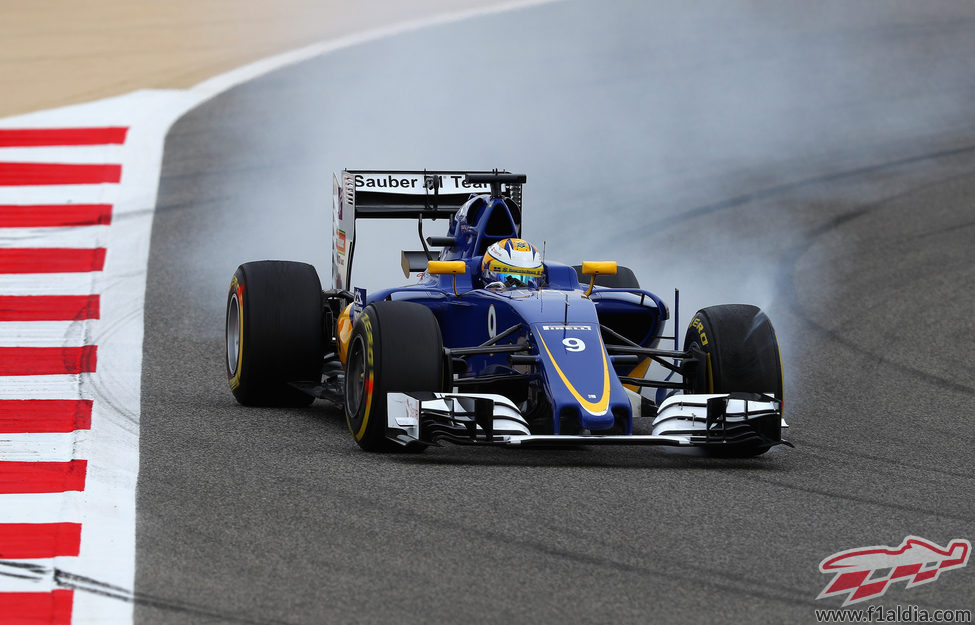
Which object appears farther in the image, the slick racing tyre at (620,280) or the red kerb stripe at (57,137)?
the red kerb stripe at (57,137)

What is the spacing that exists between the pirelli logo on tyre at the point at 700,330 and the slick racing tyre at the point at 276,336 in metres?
2.71

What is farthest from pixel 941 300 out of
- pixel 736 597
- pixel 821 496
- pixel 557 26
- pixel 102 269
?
pixel 557 26

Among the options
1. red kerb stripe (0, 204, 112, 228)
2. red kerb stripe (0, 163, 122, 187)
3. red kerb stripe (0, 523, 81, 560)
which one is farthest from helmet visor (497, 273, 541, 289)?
red kerb stripe (0, 163, 122, 187)

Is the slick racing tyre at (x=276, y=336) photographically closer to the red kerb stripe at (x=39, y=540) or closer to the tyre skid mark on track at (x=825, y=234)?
the red kerb stripe at (x=39, y=540)

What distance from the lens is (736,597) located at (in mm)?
6070

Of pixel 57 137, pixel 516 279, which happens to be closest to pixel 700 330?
pixel 516 279

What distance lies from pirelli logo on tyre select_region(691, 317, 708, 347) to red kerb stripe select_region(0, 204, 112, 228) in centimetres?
859

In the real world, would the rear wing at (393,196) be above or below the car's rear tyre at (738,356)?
above

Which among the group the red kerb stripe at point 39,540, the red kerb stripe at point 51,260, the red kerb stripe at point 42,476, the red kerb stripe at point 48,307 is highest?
the red kerb stripe at point 51,260

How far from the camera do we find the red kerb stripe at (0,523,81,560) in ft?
21.1

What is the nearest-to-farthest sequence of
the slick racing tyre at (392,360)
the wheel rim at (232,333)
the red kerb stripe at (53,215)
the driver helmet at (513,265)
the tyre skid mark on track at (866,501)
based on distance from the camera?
1. the tyre skid mark on track at (866,501)
2. the slick racing tyre at (392,360)
3. the driver helmet at (513,265)
4. the wheel rim at (232,333)
5. the red kerb stripe at (53,215)

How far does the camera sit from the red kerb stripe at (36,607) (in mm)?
5590
